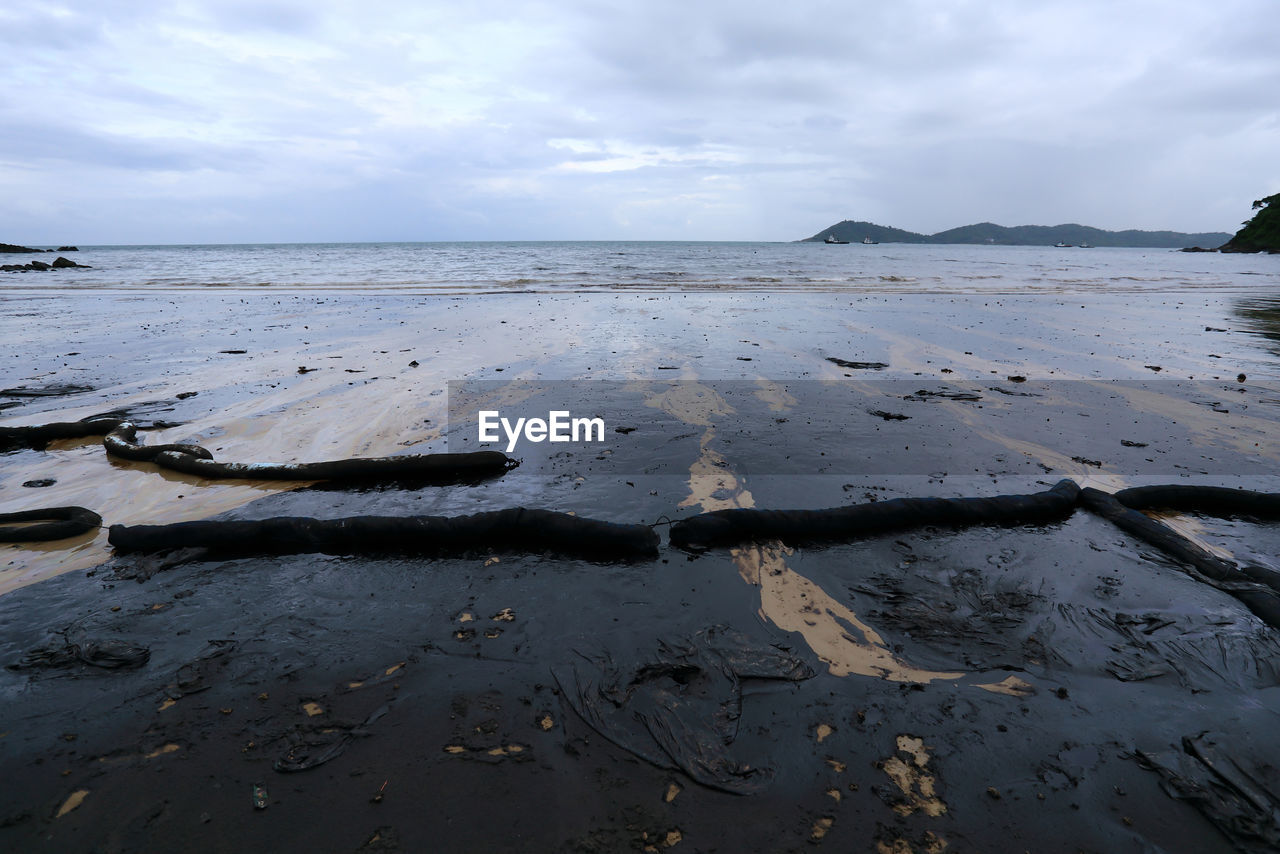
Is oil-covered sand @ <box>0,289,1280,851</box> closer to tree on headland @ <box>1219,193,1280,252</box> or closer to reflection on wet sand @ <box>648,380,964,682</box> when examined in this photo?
reflection on wet sand @ <box>648,380,964,682</box>

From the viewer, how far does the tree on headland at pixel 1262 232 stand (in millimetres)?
87188

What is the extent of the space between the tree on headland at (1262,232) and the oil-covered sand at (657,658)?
120 metres

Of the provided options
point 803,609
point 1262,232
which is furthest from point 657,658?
point 1262,232

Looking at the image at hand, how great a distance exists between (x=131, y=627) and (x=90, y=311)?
24.0m

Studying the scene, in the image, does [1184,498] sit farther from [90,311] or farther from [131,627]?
[90,311]

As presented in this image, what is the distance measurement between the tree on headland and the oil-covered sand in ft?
392

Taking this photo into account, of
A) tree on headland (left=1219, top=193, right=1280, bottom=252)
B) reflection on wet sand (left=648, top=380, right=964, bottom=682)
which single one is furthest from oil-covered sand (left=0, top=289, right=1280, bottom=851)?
tree on headland (left=1219, top=193, right=1280, bottom=252)

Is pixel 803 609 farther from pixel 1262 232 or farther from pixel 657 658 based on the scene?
pixel 1262 232

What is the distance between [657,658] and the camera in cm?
362

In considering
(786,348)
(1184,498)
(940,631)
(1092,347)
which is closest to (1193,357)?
(1092,347)

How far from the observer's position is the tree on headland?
3433 inches

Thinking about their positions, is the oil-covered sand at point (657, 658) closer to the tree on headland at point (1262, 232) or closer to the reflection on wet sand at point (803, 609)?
the reflection on wet sand at point (803, 609)

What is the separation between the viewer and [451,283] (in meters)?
32.4

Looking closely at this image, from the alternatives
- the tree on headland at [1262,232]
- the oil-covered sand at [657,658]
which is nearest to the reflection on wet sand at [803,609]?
the oil-covered sand at [657,658]
